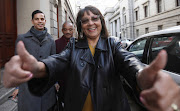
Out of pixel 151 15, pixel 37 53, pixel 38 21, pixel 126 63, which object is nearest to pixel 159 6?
pixel 151 15

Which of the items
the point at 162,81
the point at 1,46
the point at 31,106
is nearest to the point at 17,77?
the point at 162,81

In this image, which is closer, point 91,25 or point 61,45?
point 91,25

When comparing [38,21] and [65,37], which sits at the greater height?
[38,21]

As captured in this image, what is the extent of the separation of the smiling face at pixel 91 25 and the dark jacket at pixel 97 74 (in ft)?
0.54

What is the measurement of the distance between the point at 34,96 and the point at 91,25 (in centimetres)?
149

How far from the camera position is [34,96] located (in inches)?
83.0

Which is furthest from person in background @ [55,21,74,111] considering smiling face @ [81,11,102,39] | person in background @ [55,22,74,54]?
smiling face @ [81,11,102,39]

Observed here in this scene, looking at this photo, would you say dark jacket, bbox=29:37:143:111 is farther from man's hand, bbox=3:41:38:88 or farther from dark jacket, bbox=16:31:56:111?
dark jacket, bbox=16:31:56:111

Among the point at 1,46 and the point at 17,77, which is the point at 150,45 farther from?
the point at 1,46

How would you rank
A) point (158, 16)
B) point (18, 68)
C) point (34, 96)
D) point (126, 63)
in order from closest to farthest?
point (18, 68), point (126, 63), point (34, 96), point (158, 16)

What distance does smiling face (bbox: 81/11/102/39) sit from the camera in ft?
4.89

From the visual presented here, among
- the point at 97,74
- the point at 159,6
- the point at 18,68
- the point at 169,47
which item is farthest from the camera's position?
the point at 159,6

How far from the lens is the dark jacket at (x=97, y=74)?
1.23m

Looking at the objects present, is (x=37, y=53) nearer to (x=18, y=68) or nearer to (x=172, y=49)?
(x=18, y=68)
